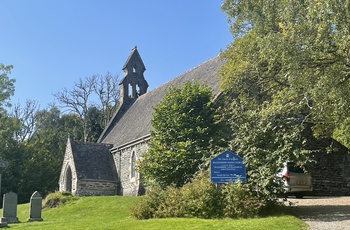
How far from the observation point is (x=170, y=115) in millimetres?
22828

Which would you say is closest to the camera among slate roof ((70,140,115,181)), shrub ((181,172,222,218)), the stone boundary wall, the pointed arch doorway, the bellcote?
shrub ((181,172,222,218))

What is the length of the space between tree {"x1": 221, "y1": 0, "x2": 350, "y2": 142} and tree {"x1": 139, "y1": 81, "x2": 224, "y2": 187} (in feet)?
9.72

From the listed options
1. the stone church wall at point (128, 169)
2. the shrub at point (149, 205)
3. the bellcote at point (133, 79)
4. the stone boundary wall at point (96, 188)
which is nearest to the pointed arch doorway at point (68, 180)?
the stone boundary wall at point (96, 188)

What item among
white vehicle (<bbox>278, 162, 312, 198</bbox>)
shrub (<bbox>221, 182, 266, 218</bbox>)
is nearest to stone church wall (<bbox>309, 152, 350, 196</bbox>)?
white vehicle (<bbox>278, 162, 312, 198</bbox>)

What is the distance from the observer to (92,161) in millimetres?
34688

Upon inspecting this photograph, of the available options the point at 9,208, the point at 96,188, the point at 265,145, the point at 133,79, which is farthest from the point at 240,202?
the point at 133,79

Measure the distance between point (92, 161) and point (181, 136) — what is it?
14572 millimetres

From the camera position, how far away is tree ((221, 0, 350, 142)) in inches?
551

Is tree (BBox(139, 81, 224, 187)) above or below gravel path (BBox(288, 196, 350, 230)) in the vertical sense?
above

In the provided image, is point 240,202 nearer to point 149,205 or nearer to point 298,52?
point 149,205

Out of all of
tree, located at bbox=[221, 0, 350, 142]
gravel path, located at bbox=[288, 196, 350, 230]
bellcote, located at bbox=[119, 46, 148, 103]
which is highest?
bellcote, located at bbox=[119, 46, 148, 103]

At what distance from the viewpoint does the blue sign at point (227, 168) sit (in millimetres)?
15623

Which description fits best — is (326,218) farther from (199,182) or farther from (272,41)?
(272,41)

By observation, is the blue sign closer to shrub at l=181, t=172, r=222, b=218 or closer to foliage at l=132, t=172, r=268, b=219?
foliage at l=132, t=172, r=268, b=219
